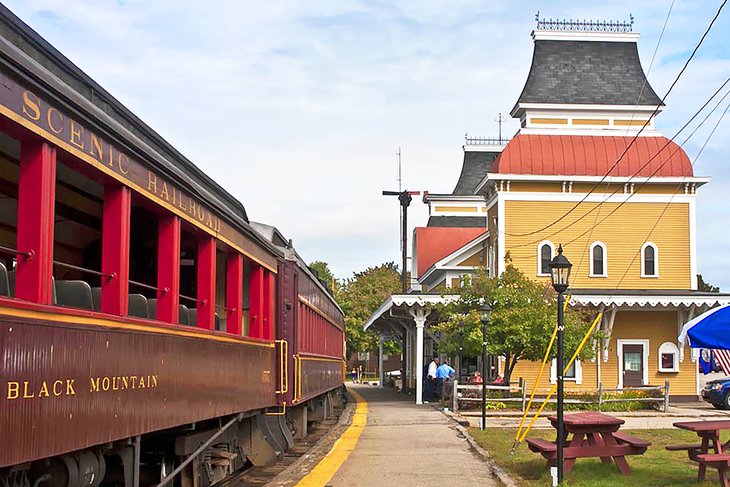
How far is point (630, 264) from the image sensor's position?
33312 millimetres

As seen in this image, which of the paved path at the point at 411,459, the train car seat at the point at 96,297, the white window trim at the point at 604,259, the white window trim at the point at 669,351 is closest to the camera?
the train car seat at the point at 96,297

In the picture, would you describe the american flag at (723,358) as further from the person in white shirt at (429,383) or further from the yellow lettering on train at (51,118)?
the person in white shirt at (429,383)

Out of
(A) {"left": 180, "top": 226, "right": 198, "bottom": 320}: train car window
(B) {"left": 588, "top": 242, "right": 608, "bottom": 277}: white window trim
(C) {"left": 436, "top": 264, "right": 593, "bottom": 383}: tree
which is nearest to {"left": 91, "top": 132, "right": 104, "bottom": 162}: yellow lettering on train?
(A) {"left": 180, "top": 226, "right": 198, "bottom": 320}: train car window

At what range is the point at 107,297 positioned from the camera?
6.07m

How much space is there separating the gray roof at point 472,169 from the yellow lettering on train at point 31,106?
155 feet

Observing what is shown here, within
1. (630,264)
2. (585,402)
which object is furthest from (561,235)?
(585,402)

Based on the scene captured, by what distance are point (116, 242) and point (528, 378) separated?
91.0ft

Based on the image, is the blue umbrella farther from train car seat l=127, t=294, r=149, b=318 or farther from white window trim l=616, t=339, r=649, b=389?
white window trim l=616, t=339, r=649, b=389

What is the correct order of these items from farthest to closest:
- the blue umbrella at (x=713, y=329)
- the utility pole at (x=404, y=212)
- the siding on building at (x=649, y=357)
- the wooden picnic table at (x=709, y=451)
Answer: the utility pole at (x=404, y=212)
the siding on building at (x=649, y=357)
the blue umbrella at (x=713, y=329)
the wooden picnic table at (x=709, y=451)

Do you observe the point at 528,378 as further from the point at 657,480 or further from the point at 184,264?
the point at 184,264

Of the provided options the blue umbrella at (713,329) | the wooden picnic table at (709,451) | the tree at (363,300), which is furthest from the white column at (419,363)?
the tree at (363,300)

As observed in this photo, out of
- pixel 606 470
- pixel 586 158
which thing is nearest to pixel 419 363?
pixel 586 158

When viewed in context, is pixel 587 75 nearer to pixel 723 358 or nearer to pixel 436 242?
pixel 436 242

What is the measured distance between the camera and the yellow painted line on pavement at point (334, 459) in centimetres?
1125
